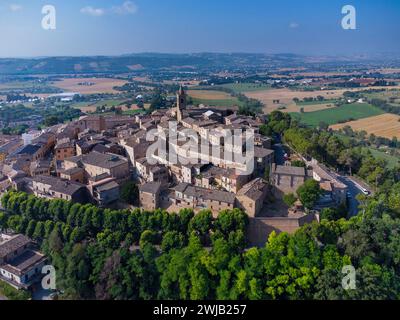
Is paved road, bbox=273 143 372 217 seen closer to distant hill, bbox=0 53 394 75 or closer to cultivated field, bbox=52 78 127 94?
Result: cultivated field, bbox=52 78 127 94

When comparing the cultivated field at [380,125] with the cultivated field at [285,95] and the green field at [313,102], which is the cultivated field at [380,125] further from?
the green field at [313,102]

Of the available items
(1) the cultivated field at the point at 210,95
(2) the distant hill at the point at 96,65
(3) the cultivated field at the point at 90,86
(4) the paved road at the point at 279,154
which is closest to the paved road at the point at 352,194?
(4) the paved road at the point at 279,154

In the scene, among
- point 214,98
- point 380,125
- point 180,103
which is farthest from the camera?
point 214,98

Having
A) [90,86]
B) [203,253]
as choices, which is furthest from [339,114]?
[90,86]

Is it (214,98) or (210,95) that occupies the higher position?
(210,95)

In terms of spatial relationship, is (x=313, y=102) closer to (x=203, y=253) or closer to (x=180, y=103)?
(x=180, y=103)

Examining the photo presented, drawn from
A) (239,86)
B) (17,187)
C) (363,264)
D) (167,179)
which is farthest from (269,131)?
(239,86)

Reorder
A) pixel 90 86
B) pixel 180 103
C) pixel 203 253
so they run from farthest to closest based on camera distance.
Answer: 1. pixel 90 86
2. pixel 180 103
3. pixel 203 253
